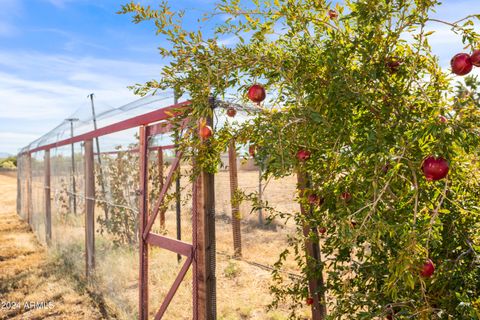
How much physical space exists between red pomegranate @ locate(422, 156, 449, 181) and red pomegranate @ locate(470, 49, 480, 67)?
507mm

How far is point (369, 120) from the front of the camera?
5.21 ft

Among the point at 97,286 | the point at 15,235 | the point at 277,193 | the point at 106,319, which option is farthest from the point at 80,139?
the point at 15,235

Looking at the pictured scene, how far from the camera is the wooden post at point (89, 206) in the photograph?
6445 mm

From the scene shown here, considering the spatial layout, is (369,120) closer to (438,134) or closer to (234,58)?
(438,134)

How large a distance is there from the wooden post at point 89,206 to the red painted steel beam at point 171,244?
9.16 feet

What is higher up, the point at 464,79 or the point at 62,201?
the point at 464,79

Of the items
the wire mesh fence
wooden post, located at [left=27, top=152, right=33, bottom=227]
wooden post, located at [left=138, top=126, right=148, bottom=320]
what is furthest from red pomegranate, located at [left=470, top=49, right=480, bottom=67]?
wooden post, located at [left=27, top=152, right=33, bottom=227]

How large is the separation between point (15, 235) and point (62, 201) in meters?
3.48

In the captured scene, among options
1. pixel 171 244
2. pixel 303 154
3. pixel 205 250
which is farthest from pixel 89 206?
pixel 303 154

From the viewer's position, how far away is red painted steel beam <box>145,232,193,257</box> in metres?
3.18

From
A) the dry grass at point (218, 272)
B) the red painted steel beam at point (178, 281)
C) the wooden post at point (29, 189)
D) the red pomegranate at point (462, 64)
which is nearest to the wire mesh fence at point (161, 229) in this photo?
the dry grass at point (218, 272)

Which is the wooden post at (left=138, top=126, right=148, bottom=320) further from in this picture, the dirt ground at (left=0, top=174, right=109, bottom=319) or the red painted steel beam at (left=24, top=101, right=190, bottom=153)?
the dirt ground at (left=0, top=174, right=109, bottom=319)

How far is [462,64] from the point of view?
1521 mm

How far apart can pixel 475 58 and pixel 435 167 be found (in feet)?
1.82
